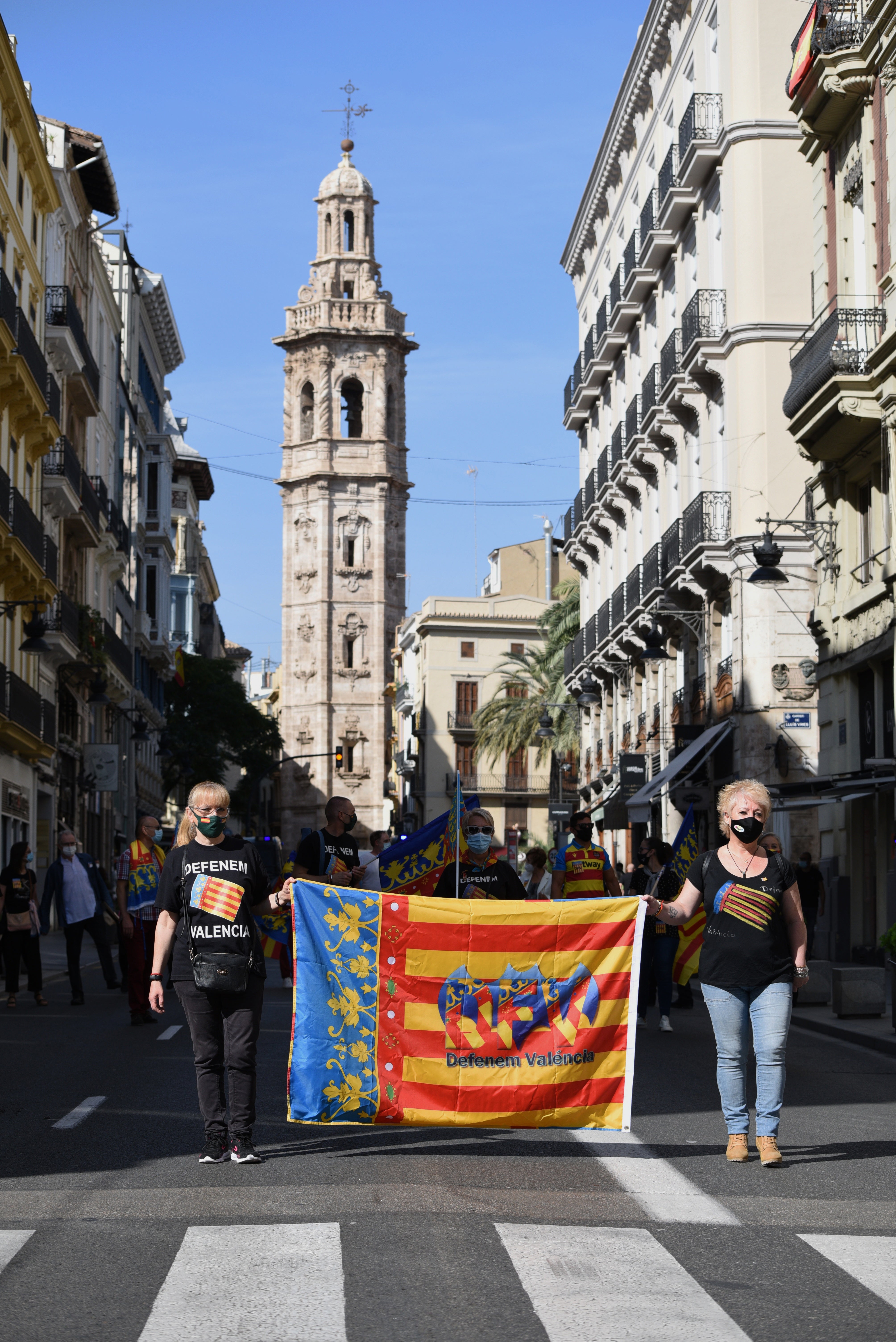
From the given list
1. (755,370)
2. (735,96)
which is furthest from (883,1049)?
(735,96)

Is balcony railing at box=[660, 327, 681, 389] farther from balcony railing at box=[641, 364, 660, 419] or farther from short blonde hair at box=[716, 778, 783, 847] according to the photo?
short blonde hair at box=[716, 778, 783, 847]

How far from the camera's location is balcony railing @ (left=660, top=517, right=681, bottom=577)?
38.3m

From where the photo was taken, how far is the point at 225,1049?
8844mm

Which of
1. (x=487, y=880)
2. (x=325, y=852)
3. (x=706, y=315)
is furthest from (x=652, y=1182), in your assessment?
(x=706, y=315)

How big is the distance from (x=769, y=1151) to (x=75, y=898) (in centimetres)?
1167

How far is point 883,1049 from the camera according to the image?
50.7 feet

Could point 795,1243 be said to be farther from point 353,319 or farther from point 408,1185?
point 353,319

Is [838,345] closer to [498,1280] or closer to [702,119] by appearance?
[702,119]

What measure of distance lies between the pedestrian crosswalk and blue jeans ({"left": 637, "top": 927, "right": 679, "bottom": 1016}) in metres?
9.56

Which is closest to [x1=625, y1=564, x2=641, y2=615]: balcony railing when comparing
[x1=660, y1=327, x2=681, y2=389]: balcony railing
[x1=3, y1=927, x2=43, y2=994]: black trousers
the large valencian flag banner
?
[x1=660, y1=327, x2=681, y2=389]: balcony railing

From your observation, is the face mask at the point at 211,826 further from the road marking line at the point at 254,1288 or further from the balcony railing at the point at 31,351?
the balcony railing at the point at 31,351

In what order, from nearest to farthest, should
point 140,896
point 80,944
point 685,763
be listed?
point 140,896, point 80,944, point 685,763

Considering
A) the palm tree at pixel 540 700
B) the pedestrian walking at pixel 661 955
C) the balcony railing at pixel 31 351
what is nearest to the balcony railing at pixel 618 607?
the palm tree at pixel 540 700

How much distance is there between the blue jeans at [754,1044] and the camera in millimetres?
8883
